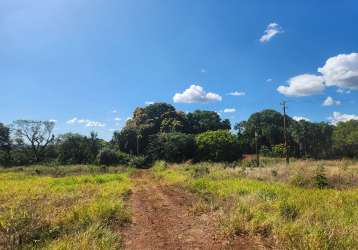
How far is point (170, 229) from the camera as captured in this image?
905 centimetres

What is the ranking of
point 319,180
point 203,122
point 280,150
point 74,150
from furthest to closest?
1. point 203,122
2. point 74,150
3. point 280,150
4. point 319,180

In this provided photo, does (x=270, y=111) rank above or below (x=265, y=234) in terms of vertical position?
above

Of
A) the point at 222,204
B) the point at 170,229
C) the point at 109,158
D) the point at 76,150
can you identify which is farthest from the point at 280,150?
the point at 170,229

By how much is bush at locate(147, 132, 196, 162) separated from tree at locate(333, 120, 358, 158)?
32448 millimetres

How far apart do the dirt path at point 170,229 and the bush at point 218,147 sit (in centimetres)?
4081

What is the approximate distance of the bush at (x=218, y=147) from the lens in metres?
53.6

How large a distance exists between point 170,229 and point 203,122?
68.6 metres

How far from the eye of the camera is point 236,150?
182 feet

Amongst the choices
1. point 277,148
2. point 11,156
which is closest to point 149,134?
point 277,148

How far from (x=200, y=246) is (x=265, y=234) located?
66.5 inches

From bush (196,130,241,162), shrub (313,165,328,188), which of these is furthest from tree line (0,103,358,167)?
shrub (313,165,328,188)

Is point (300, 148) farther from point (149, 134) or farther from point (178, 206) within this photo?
point (178, 206)

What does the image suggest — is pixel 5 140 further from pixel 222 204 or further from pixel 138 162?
pixel 222 204

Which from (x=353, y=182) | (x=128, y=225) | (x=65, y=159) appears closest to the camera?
(x=128, y=225)
